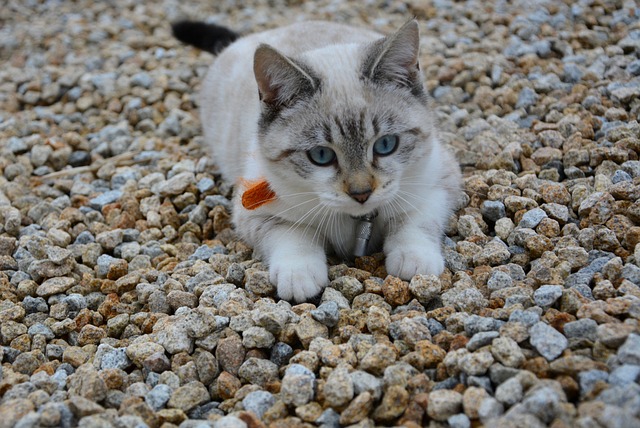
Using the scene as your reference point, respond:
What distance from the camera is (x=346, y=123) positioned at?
2.99 m

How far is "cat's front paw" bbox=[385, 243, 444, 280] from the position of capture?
9.95ft

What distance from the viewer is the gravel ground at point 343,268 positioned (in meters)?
2.33

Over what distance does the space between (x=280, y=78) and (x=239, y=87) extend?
1.47 m

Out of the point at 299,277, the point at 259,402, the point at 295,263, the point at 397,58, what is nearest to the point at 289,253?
the point at 295,263

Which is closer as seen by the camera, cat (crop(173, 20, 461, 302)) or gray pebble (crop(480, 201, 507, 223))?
cat (crop(173, 20, 461, 302))

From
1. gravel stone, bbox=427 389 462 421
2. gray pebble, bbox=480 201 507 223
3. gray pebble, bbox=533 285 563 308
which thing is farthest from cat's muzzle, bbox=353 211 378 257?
gravel stone, bbox=427 389 462 421

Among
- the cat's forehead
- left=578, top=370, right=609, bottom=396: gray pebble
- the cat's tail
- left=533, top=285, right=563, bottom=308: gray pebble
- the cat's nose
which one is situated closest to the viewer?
left=578, top=370, right=609, bottom=396: gray pebble

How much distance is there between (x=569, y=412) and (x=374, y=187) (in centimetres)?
127

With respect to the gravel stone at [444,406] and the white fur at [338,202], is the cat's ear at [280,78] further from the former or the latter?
the gravel stone at [444,406]

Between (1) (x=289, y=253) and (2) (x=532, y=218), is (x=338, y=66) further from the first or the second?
(2) (x=532, y=218)

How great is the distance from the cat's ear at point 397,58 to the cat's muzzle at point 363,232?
0.67 meters

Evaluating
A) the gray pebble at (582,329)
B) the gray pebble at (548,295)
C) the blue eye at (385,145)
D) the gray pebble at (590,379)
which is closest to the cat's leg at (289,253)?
the blue eye at (385,145)

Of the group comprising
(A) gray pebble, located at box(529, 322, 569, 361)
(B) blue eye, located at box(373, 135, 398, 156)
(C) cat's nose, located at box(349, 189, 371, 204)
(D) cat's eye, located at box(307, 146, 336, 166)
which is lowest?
(A) gray pebble, located at box(529, 322, 569, 361)

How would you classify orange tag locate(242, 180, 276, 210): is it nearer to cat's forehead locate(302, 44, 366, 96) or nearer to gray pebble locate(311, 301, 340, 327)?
cat's forehead locate(302, 44, 366, 96)
